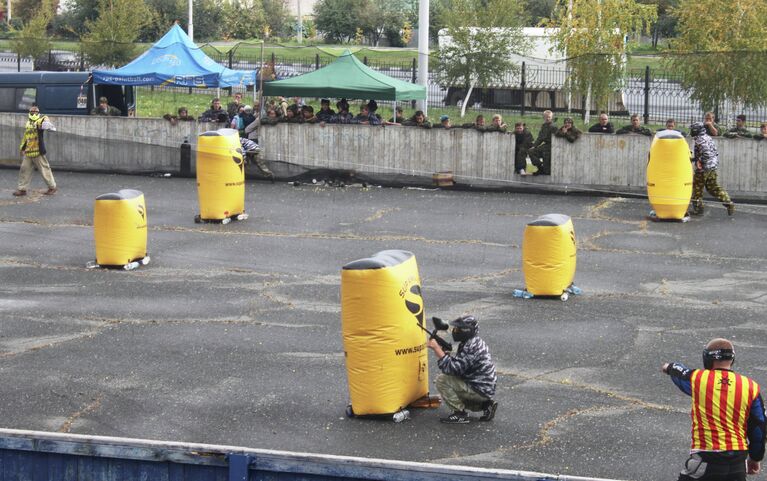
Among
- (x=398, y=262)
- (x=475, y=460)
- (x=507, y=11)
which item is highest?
(x=507, y=11)

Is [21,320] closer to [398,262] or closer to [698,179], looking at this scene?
[398,262]

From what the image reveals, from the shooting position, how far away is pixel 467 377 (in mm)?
11320

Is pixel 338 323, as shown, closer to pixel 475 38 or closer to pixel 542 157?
→ pixel 542 157

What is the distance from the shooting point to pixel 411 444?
1085 centimetres

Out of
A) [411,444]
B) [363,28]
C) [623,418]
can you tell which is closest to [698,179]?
[623,418]

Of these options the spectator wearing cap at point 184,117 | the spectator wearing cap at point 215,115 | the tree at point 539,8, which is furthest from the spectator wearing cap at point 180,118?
the tree at point 539,8

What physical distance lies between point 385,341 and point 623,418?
2.42 metres

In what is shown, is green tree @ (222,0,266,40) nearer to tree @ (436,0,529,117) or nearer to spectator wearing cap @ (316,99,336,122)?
tree @ (436,0,529,117)

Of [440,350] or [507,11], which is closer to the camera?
[440,350]

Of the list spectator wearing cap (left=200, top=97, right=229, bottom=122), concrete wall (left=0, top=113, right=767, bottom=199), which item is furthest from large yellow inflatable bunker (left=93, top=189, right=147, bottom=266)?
spectator wearing cap (left=200, top=97, right=229, bottom=122)

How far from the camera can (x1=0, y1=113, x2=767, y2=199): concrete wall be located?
24.9m

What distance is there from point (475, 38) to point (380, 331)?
23651 millimetres

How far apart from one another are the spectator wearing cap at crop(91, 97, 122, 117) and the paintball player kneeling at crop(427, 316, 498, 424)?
19203mm

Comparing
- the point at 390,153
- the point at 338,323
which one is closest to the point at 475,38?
the point at 390,153
